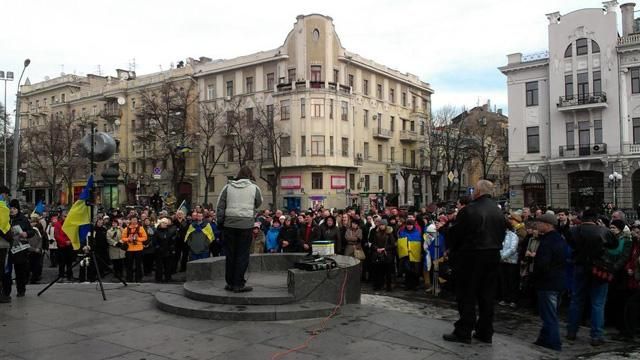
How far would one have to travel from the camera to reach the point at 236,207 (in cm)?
782

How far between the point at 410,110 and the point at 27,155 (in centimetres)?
4390

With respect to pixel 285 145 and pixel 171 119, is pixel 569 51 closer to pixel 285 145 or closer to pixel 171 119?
pixel 285 145

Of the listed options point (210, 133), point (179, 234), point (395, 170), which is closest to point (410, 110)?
point (395, 170)

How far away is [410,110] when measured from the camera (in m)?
62.8

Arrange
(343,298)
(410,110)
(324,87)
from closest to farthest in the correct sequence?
(343,298) → (324,87) → (410,110)

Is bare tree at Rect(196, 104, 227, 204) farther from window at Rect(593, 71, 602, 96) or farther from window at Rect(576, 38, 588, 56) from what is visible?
window at Rect(593, 71, 602, 96)

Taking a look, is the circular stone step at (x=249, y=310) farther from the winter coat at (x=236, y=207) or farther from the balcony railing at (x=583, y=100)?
the balcony railing at (x=583, y=100)

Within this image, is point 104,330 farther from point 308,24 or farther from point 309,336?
point 308,24

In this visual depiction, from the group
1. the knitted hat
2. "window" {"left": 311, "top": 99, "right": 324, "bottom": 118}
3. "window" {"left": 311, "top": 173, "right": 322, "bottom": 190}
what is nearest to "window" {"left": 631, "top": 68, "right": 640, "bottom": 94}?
"window" {"left": 311, "top": 99, "right": 324, "bottom": 118}

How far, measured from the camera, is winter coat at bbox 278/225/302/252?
542 inches

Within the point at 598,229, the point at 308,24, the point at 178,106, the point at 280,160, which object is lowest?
the point at 598,229

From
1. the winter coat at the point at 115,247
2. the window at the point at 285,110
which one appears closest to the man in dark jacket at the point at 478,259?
the winter coat at the point at 115,247

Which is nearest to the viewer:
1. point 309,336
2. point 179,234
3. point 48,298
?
point 309,336

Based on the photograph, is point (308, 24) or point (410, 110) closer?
point (308, 24)
